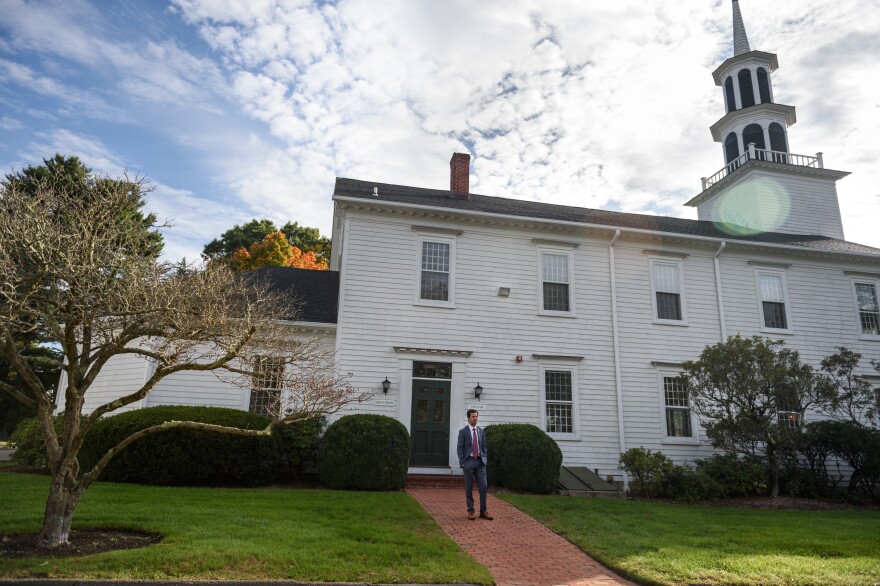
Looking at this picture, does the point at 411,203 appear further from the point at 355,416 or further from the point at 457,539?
the point at 457,539

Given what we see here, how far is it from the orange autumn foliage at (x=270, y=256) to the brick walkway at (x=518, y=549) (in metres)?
26.9

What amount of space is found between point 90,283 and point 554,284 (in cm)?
1256

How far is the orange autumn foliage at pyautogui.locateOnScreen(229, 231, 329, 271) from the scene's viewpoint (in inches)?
1382

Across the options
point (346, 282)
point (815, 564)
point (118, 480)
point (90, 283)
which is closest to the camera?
point (90, 283)

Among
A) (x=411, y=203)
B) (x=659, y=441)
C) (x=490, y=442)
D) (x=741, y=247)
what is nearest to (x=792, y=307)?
(x=741, y=247)

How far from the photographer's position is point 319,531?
768 cm

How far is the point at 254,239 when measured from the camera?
4031 centimetres

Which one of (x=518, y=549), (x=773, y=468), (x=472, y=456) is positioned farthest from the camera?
(x=773, y=468)

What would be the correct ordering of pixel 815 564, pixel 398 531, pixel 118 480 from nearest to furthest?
1. pixel 815 564
2. pixel 398 531
3. pixel 118 480

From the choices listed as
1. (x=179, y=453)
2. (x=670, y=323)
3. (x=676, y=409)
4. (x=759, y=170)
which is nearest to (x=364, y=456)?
(x=179, y=453)

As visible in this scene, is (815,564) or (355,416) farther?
(355,416)

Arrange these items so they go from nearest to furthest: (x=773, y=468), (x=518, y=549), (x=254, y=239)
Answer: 1. (x=518, y=549)
2. (x=773, y=468)
3. (x=254, y=239)

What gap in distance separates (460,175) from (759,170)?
497 inches

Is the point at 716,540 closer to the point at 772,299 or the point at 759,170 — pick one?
the point at 772,299
